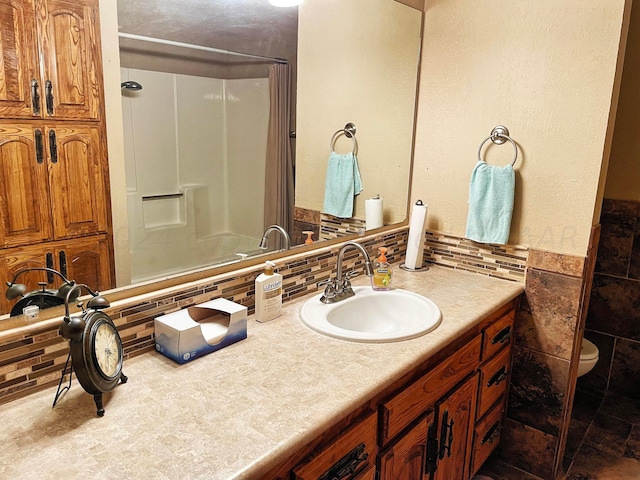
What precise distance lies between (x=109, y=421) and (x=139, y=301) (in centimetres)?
34

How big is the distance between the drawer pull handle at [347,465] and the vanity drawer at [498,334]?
0.72 meters

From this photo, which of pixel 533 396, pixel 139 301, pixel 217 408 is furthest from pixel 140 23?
pixel 533 396

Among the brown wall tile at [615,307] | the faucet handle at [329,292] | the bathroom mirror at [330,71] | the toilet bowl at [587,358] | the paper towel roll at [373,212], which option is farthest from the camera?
the brown wall tile at [615,307]

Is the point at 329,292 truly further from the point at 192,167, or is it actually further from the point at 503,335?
the point at 503,335

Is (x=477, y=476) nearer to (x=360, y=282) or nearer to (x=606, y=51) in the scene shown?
(x=360, y=282)

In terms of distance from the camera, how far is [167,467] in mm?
835

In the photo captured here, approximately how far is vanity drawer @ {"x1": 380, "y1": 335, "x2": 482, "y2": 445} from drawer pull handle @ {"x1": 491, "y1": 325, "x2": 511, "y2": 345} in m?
0.14

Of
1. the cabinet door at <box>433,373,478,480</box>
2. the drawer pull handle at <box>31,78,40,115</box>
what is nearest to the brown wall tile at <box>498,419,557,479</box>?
the cabinet door at <box>433,373,478,480</box>

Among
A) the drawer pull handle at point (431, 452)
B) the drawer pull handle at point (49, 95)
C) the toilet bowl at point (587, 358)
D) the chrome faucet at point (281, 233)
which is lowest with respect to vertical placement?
the toilet bowl at point (587, 358)

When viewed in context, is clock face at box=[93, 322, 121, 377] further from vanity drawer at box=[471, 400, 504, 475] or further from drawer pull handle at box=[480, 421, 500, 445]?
drawer pull handle at box=[480, 421, 500, 445]

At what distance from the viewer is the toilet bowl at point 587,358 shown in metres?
2.29

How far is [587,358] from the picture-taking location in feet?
7.68

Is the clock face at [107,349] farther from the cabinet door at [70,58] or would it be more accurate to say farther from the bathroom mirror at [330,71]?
the cabinet door at [70,58]

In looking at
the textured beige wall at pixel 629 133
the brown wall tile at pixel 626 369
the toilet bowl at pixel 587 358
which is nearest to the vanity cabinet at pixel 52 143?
the toilet bowl at pixel 587 358
